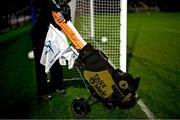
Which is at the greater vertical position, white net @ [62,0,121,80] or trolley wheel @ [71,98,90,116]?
white net @ [62,0,121,80]

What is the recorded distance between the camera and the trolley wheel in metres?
5.72

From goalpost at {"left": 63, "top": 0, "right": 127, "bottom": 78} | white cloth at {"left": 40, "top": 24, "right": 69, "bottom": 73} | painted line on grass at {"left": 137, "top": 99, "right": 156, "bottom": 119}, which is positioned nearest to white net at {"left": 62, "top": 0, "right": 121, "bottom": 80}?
goalpost at {"left": 63, "top": 0, "right": 127, "bottom": 78}

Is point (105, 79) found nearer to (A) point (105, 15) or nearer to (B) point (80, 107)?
(B) point (80, 107)

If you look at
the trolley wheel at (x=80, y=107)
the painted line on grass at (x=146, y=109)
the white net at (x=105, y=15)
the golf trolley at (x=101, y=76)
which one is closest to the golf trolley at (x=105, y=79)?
the golf trolley at (x=101, y=76)

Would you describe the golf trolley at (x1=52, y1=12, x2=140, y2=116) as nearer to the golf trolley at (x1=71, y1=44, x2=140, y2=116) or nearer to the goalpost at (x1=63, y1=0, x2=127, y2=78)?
the golf trolley at (x1=71, y1=44, x2=140, y2=116)

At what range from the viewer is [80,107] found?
5.75 meters

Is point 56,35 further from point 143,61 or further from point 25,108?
point 143,61

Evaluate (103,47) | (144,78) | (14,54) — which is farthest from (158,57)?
(14,54)

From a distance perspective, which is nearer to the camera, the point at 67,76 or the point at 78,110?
the point at 78,110

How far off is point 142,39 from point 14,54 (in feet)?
22.7

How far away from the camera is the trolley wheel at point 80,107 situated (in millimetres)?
5723

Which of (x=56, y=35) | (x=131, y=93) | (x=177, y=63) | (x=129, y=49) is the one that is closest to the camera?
(x=131, y=93)

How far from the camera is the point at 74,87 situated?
24.7ft

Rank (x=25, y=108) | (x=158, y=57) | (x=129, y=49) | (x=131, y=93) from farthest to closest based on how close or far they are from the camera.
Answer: (x=129, y=49) → (x=158, y=57) → (x=25, y=108) → (x=131, y=93)
